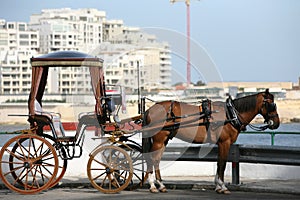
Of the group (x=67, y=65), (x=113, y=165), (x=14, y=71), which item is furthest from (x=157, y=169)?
(x=14, y=71)

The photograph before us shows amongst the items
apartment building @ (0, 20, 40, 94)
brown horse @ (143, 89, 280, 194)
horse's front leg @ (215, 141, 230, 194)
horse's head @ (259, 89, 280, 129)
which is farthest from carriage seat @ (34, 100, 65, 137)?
apartment building @ (0, 20, 40, 94)

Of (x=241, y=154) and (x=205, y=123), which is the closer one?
(x=205, y=123)

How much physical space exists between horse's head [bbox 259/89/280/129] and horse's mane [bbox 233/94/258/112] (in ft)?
0.48

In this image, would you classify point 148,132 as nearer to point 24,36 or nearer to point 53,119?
point 53,119

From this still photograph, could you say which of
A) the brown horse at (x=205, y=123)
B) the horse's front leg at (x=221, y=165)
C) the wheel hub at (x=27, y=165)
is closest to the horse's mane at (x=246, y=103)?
the brown horse at (x=205, y=123)

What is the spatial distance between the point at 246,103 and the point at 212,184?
4.92 feet

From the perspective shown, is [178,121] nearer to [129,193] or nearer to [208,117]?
[208,117]

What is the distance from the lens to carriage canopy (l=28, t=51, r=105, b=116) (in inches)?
508

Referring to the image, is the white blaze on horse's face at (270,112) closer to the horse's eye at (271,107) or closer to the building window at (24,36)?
the horse's eye at (271,107)

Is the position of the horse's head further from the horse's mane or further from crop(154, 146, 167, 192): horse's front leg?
crop(154, 146, 167, 192): horse's front leg

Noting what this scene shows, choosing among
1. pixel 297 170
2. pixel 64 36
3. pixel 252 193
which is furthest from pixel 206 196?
pixel 64 36

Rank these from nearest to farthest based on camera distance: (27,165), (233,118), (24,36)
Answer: (233,118) → (27,165) → (24,36)

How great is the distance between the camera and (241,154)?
12789mm

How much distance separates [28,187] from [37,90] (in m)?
1.59
